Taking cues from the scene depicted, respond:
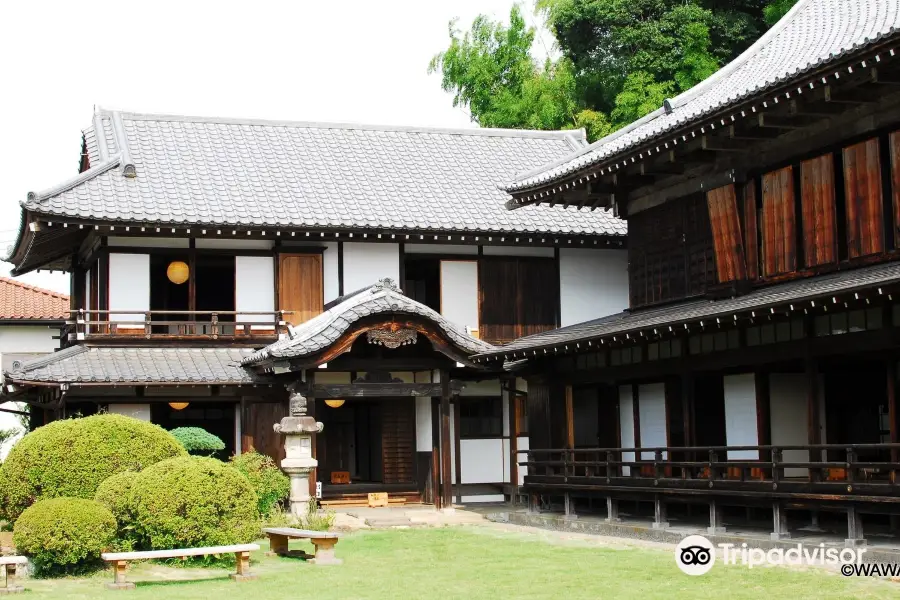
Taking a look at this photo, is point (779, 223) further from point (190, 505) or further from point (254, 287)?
point (254, 287)

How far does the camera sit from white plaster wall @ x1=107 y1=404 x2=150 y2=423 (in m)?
26.3

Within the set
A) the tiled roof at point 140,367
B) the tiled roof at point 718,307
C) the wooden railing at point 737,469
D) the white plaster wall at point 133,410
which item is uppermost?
the tiled roof at point 718,307

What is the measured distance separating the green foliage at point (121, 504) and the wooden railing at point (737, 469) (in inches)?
359

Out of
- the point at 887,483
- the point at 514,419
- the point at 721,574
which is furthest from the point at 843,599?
the point at 514,419

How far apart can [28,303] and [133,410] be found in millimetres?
20986

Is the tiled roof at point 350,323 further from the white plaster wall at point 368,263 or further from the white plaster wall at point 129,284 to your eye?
the white plaster wall at point 129,284

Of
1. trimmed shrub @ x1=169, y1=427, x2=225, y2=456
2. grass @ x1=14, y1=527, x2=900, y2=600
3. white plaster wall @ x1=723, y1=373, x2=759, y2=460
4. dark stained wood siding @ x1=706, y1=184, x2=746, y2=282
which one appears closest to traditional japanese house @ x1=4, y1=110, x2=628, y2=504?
trimmed shrub @ x1=169, y1=427, x2=225, y2=456

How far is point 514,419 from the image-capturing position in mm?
29156

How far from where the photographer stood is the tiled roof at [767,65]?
20.0 m

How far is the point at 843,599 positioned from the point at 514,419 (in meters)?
16.0

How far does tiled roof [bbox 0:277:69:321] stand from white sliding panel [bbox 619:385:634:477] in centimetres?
2357

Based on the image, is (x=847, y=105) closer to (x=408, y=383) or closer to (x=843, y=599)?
(x=843, y=599)

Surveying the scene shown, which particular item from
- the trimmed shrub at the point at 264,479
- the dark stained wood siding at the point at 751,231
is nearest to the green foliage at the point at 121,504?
the trimmed shrub at the point at 264,479

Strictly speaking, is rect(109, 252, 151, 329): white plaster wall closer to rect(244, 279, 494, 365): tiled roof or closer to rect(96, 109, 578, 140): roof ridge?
rect(244, 279, 494, 365): tiled roof
